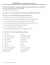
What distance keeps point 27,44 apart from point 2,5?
1.38 meters

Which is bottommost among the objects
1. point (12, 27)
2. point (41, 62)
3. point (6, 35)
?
point (41, 62)

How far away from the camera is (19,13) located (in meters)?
3.41

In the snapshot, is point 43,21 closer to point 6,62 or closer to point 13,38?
point 13,38

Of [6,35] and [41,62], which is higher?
[6,35]

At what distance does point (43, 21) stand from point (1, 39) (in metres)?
1.37

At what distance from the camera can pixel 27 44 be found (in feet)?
11.2

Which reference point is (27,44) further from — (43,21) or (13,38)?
(43,21)

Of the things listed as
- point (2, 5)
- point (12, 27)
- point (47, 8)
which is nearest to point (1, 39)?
point (12, 27)

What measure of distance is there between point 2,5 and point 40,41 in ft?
5.13

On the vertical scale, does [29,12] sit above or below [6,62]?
above

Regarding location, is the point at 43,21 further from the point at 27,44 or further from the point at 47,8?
the point at 27,44

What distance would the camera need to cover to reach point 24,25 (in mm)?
3404

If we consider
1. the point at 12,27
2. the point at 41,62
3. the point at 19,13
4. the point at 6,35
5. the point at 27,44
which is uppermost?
the point at 19,13

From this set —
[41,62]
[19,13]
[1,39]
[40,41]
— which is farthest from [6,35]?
[41,62]
